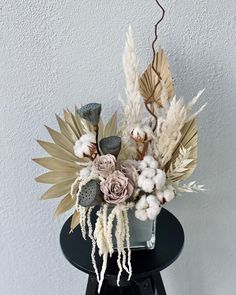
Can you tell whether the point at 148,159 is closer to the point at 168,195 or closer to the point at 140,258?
the point at 168,195

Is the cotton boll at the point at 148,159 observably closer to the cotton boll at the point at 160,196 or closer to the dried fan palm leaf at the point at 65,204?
the cotton boll at the point at 160,196

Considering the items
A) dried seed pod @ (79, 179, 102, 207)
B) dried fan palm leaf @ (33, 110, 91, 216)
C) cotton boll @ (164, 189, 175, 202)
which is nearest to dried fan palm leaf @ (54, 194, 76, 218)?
dried fan palm leaf @ (33, 110, 91, 216)

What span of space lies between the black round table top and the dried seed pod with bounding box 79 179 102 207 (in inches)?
8.1

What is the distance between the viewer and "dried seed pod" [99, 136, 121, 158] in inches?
33.2

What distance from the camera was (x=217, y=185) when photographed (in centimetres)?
119

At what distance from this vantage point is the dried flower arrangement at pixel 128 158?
83cm

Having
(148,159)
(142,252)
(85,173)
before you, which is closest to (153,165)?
(148,159)

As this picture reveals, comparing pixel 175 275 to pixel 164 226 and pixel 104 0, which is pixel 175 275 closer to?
pixel 164 226

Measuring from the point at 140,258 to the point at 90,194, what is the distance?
0.80 feet

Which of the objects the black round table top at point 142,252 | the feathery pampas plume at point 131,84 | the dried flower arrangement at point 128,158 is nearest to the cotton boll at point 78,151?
the dried flower arrangement at point 128,158

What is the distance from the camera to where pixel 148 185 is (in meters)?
0.82

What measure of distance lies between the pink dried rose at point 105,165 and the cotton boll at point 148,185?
67 mm

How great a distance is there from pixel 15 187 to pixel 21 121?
0.20 meters

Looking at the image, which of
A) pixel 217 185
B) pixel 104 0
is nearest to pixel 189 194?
pixel 217 185
